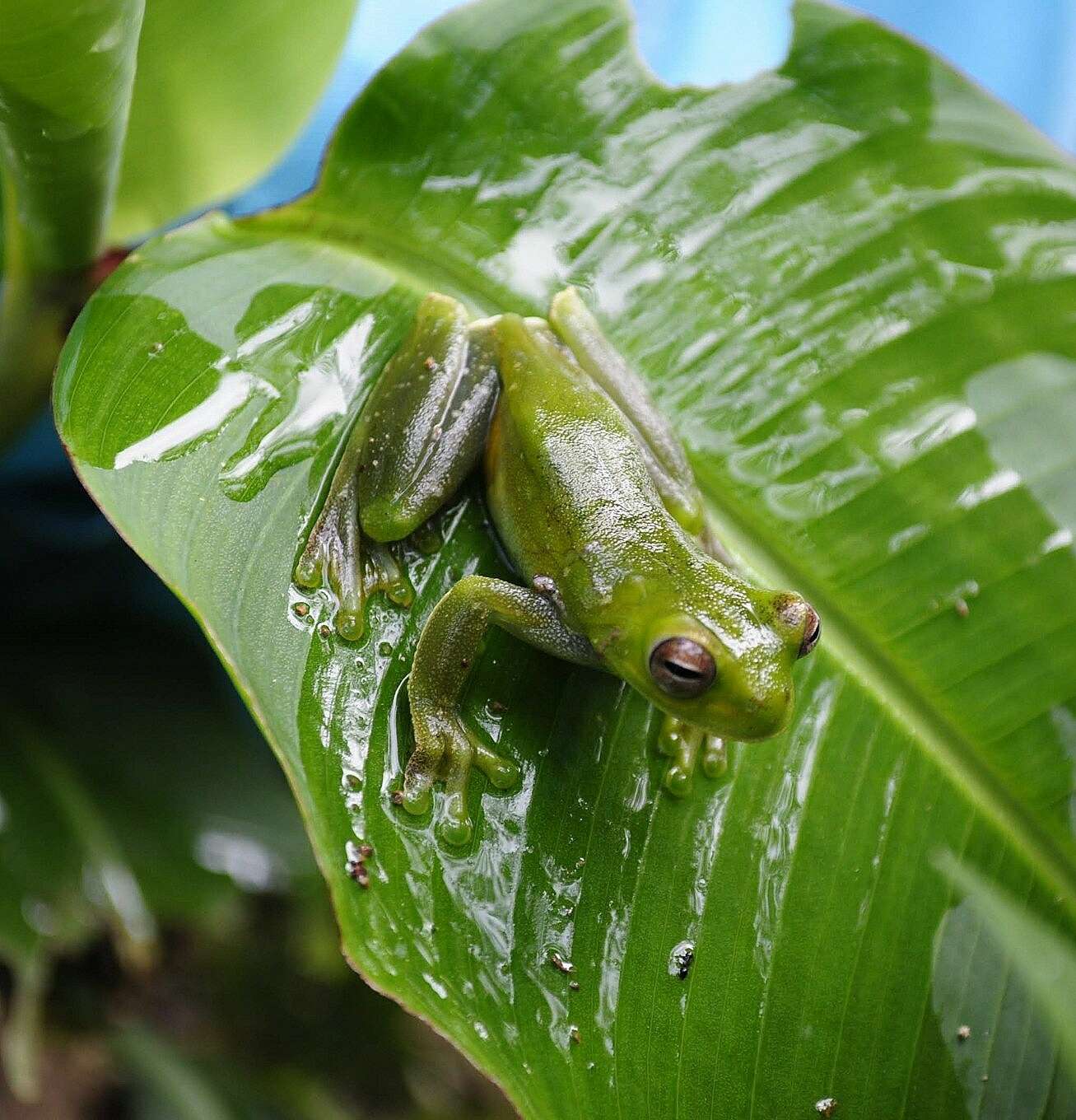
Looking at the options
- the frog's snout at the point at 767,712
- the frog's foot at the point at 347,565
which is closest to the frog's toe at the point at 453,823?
the frog's foot at the point at 347,565

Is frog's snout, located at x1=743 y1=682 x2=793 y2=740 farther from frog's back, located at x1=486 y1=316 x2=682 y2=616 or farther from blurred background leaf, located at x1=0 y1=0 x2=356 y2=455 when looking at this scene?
blurred background leaf, located at x1=0 y1=0 x2=356 y2=455

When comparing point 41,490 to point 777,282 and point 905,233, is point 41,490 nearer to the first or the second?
point 777,282

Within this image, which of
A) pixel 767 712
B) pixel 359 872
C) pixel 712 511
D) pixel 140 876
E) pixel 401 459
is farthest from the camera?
pixel 140 876

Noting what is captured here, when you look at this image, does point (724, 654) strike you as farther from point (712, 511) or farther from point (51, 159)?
point (51, 159)

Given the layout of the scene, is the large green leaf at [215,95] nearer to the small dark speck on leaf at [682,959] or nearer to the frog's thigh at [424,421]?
the frog's thigh at [424,421]

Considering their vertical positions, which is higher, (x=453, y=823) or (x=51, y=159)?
(x=51, y=159)

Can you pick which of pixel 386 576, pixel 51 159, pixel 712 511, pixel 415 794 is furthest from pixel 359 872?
pixel 51 159

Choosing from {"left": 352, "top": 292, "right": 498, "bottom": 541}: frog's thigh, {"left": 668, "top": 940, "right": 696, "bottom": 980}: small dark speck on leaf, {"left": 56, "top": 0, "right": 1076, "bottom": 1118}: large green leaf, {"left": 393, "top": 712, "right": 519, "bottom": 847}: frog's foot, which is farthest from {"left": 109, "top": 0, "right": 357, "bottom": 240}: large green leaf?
{"left": 668, "top": 940, "right": 696, "bottom": 980}: small dark speck on leaf
